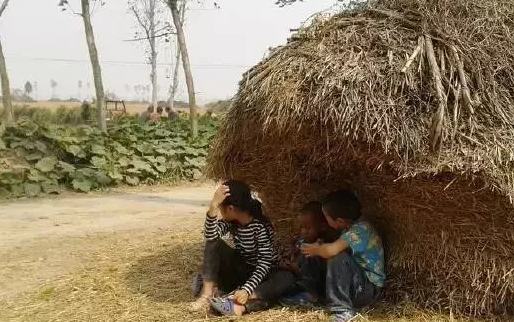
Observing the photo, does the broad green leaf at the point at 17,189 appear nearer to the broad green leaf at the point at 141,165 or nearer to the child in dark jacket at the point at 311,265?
the broad green leaf at the point at 141,165

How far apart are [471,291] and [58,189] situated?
8557 mm

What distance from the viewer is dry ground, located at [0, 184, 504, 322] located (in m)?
4.02

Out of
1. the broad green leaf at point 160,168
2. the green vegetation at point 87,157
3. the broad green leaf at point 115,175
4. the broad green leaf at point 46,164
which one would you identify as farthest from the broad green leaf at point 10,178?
the broad green leaf at point 160,168

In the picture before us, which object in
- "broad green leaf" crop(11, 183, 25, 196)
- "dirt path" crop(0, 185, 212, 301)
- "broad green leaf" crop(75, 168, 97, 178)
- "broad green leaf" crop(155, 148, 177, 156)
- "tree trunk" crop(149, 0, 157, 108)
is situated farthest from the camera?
"tree trunk" crop(149, 0, 157, 108)

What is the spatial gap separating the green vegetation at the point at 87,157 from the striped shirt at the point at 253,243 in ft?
23.3

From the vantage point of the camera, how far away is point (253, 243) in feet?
13.9

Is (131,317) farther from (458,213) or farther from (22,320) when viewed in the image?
(458,213)

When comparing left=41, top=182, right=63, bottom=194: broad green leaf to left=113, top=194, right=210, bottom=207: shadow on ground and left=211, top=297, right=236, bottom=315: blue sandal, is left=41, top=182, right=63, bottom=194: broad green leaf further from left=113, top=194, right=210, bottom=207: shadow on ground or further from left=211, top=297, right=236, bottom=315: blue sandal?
left=211, top=297, right=236, bottom=315: blue sandal

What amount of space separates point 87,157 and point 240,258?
7.78 metres

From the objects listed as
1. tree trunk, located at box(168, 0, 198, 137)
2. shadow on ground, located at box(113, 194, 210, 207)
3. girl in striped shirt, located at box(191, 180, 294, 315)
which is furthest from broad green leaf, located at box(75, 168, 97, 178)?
girl in striped shirt, located at box(191, 180, 294, 315)

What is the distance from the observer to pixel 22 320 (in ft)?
13.3

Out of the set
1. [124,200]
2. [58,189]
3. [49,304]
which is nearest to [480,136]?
[49,304]

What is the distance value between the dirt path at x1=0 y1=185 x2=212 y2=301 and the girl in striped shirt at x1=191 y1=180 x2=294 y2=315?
1.78m

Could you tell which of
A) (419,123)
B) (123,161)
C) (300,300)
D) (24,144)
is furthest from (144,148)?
(419,123)
